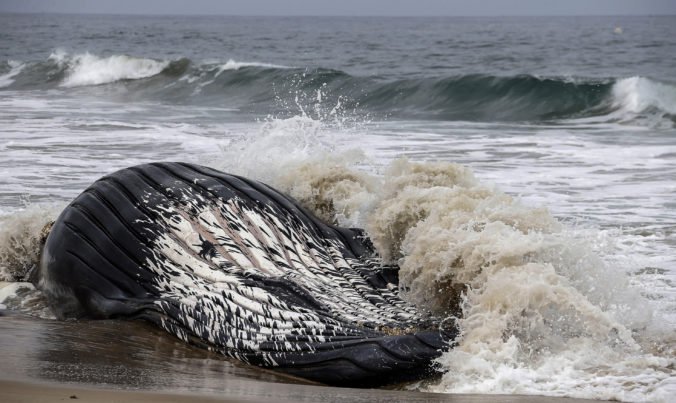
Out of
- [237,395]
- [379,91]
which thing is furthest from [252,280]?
[379,91]

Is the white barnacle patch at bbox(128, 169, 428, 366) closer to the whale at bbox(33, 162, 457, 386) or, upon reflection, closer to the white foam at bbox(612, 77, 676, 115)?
the whale at bbox(33, 162, 457, 386)

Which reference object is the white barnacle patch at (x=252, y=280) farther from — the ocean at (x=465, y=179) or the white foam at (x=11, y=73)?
the white foam at (x=11, y=73)

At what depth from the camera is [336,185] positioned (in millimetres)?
6402

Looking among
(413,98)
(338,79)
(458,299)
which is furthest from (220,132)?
(458,299)

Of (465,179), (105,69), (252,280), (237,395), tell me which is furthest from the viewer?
(105,69)

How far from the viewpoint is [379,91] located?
2369 centimetres

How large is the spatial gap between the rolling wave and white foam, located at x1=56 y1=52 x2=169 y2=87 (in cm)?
4

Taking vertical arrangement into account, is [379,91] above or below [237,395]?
below

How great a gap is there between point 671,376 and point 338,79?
22.1 metres

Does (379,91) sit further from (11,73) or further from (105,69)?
(11,73)

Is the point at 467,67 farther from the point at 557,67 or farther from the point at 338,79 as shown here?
the point at 338,79

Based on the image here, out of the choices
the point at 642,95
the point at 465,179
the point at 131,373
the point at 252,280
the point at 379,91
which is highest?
the point at 465,179

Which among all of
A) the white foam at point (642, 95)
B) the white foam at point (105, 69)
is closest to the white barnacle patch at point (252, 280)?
the white foam at point (642, 95)

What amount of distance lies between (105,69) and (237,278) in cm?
2801
